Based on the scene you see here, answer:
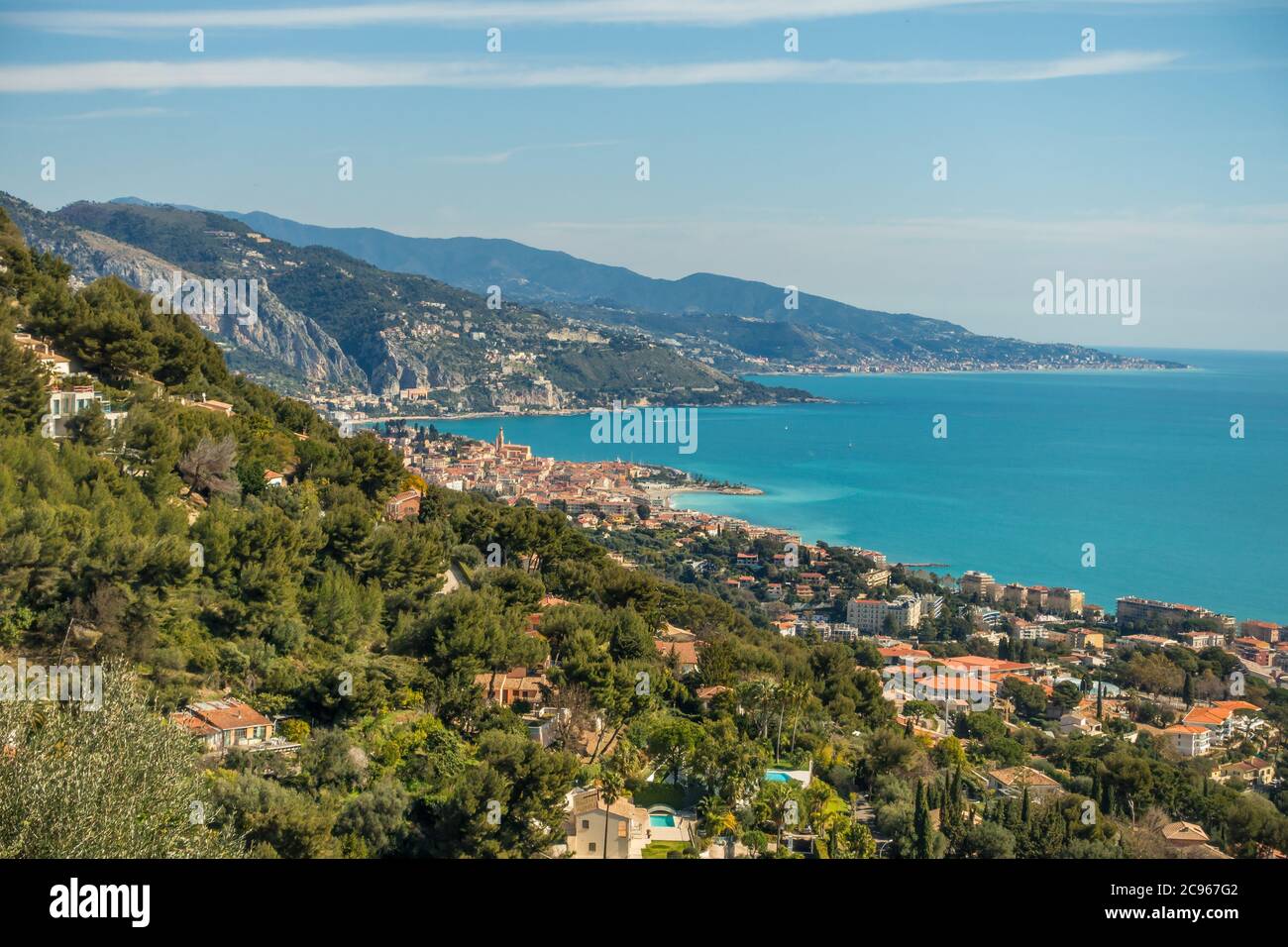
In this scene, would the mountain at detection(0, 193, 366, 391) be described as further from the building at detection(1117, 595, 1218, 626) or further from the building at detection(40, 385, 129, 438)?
the building at detection(40, 385, 129, 438)

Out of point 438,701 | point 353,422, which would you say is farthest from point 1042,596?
point 353,422

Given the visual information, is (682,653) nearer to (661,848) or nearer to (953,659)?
(661,848)

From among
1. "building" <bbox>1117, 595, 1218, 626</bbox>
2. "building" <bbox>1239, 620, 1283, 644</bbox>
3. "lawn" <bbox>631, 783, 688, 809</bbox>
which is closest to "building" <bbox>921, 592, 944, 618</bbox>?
"building" <bbox>1117, 595, 1218, 626</bbox>

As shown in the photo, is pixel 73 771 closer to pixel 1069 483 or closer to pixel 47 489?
pixel 47 489

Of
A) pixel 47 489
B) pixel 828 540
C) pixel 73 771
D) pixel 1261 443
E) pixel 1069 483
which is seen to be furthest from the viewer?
pixel 1261 443

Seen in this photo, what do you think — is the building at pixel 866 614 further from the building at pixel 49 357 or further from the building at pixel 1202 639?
the building at pixel 49 357

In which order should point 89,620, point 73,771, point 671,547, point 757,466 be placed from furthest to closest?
point 757,466
point 671,547
point 89,620
point 73,771
